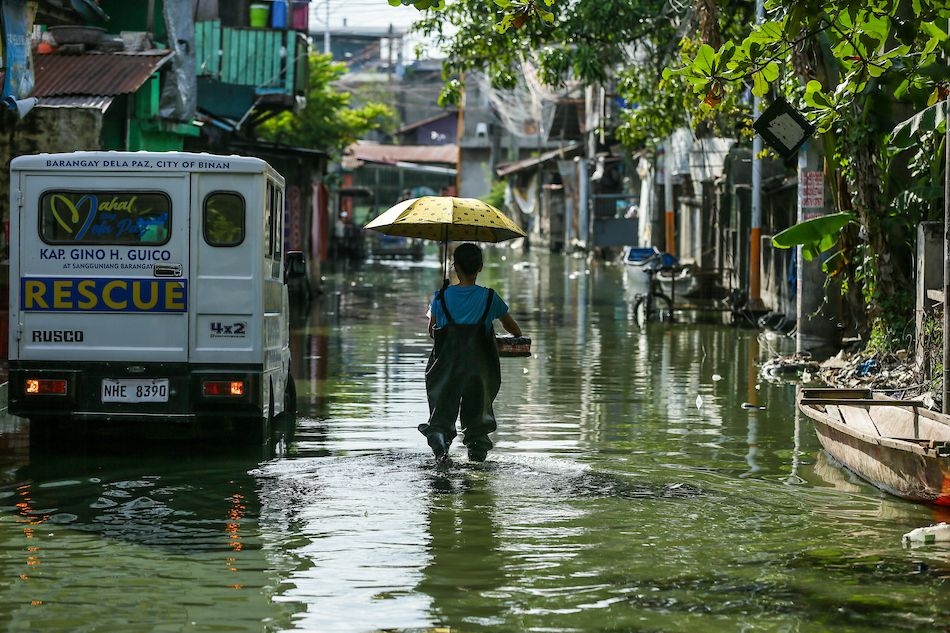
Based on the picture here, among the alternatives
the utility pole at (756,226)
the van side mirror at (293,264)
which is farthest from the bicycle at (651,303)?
the van side mirror at (293,264)

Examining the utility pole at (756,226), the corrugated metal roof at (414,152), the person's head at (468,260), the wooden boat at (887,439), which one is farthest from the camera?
the corrugated metal roof at (414,152)

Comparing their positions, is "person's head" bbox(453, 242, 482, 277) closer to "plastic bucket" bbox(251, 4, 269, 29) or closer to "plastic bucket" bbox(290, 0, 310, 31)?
"plastic bucket" bbox(251, 4, 269, 29)

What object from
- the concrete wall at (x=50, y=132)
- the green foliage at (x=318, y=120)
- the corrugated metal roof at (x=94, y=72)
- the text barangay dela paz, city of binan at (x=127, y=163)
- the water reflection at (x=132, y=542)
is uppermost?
the green foliage at (x=318, y=120)

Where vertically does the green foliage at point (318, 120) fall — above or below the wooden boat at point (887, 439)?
above

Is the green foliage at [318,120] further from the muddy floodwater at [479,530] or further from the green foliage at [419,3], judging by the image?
the green foliage at [419,3]

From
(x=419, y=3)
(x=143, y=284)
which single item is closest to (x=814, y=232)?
(x=143, y=284)

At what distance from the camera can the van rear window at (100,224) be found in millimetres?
11156

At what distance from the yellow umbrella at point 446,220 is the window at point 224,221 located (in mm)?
1007

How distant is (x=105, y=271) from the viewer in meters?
11.2

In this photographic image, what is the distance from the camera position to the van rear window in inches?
439

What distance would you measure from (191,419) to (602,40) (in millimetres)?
16407

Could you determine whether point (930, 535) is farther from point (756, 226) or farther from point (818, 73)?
point (756, 226)

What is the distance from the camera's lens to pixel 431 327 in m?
10.7

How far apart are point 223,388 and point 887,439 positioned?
15.9 ft
